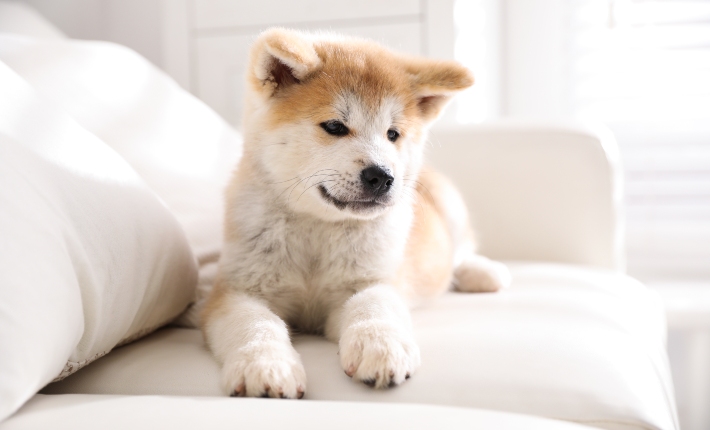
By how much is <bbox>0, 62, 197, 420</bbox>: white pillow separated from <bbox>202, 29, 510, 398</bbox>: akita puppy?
0.43ft

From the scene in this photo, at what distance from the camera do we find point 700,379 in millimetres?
2324

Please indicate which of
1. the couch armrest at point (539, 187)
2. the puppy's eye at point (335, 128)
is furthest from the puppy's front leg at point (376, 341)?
the couch armrest at point (539, 187)

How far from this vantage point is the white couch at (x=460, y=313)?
2.31 feet

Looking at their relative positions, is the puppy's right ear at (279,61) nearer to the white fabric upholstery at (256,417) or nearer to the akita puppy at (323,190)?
the akita puppy at (323,190)

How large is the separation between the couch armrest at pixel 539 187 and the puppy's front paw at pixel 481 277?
0.37 metres

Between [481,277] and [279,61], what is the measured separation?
700 mm

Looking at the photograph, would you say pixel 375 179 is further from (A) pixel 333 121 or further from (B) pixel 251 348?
(B) pixel 251 348

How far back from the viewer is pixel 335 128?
116 centimetres

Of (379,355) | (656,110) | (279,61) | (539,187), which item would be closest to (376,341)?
(379,355)

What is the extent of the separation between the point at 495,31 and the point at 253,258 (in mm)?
2030

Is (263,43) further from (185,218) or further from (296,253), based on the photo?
(185,218)

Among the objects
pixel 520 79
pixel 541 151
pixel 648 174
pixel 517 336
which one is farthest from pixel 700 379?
pixel 517 336

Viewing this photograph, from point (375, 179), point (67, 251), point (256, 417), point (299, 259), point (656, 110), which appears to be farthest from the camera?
point (656, 110)

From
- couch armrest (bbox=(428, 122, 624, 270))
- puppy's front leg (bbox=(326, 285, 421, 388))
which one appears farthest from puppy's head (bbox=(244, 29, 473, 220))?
couch armrest (bbox=(428, 122, 624, 270))
